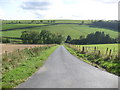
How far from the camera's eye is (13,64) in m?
15.8

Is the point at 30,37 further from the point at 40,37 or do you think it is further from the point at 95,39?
the point at 95,39

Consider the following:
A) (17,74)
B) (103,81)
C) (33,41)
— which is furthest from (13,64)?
(33,41)

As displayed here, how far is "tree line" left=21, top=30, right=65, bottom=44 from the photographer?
102 m

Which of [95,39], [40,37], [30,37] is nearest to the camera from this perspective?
[30,37]

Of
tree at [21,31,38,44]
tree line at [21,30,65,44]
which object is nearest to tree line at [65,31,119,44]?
tree line at [21,30,65,44]

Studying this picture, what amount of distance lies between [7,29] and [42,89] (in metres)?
137

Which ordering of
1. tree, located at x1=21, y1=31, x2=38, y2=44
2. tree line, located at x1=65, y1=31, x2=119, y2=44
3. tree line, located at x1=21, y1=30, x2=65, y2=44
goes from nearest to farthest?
tree, located at x1=21, y1=31, x2=38, y2=44 < tree line, located at x1=21, y1=30, x2=65, y2=44 < tree line, located at x1=65, y1=31, x2=119, y2=44

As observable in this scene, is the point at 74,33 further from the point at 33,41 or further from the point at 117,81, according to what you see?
the point at 117,81

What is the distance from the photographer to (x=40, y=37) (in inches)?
4210

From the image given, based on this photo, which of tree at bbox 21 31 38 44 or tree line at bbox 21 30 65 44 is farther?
tree line at bbox 21 30 65 44

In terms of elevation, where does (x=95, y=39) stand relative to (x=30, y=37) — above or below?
below

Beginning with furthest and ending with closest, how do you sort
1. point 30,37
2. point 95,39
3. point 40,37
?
point 95,39 → point 40,37 → point 30,37

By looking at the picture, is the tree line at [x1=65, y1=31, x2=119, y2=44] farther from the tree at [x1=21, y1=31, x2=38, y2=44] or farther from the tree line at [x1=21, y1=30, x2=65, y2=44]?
the tree at [x1=21, y1=31, x2=38, y2=44]

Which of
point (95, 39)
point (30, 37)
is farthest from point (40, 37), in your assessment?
point (95, 39)
